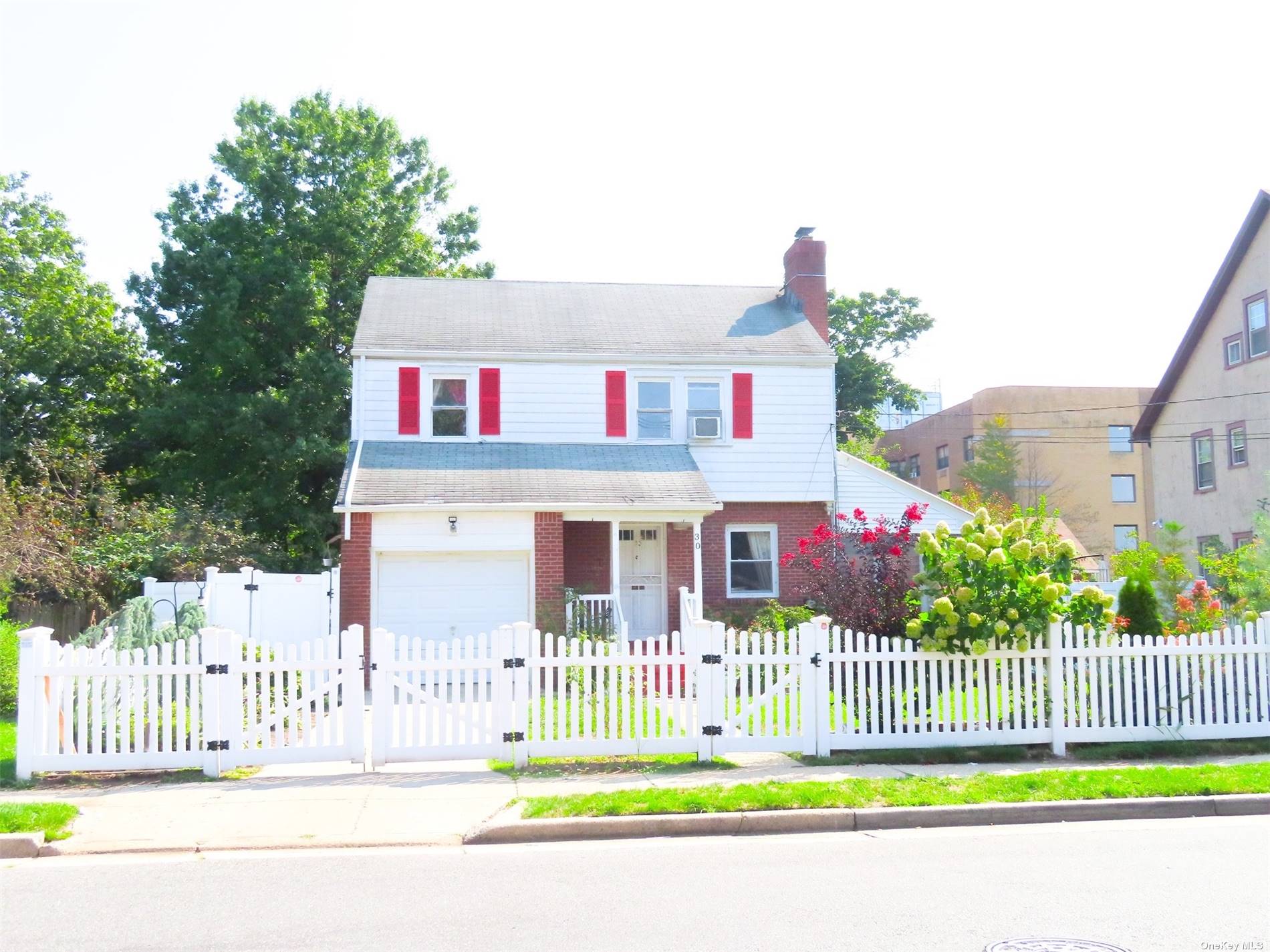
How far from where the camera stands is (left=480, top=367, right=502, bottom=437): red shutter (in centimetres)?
2147

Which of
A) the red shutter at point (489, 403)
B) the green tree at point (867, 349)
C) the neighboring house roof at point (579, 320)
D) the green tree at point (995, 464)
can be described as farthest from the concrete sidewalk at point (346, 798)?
the green tree at point (995, 464)

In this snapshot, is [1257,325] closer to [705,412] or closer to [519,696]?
[705,412]

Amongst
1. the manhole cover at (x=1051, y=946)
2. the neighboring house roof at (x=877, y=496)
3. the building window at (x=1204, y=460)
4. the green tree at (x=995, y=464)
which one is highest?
the green tree at (x=995, y=464)

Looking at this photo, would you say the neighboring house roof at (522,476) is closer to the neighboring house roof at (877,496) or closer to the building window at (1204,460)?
the neighboring house roof at (877,496)

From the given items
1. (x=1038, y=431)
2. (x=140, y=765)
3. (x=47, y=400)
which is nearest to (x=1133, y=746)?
(x=140, y=765)

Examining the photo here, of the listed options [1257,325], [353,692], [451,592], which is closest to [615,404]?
[451,592]

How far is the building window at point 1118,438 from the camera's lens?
52594 millimetres

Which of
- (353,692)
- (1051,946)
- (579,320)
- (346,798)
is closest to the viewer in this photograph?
(1051,946)

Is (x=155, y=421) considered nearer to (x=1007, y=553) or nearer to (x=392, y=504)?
(x=392, y=504)

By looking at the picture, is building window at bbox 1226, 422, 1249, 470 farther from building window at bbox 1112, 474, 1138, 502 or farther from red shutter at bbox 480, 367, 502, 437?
building window at bbox 1112, 474, 1138, 502

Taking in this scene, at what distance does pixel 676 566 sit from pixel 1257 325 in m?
16.9

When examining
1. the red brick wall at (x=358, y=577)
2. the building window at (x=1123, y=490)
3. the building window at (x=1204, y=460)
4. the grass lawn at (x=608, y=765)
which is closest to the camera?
the grass lawn at (x=608, y=765)

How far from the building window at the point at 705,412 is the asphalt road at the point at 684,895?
14.0 m

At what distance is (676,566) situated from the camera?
2086 cm
